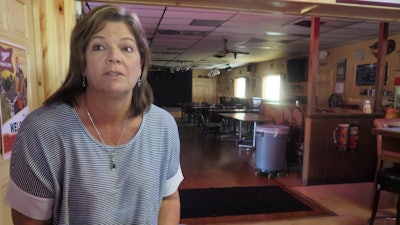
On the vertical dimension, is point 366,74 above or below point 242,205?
above

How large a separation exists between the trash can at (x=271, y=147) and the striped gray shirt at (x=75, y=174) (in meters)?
3.43

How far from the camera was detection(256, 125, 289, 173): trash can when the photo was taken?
4207mm

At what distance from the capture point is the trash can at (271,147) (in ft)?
13.8

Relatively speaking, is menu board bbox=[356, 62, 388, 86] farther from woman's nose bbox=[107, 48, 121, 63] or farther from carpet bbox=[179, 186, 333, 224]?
woman's nose bbox=[107, 48, 121, 63]

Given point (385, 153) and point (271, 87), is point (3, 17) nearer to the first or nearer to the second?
point (385, 153)

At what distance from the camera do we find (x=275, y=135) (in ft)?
13.7

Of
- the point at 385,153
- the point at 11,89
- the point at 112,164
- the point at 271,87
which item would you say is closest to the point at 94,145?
the point at 112,164

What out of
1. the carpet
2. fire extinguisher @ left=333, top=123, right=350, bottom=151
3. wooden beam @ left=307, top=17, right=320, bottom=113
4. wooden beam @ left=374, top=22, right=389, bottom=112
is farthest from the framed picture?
the carpet

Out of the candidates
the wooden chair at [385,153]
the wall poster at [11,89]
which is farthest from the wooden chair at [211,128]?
the wall poster at [11,89]

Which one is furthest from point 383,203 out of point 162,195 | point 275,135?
point 162,195

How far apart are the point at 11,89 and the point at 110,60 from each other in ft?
3.33

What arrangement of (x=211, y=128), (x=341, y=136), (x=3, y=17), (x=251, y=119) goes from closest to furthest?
(x=3, y=17) < (x=341, y=136) < (x=251, y=119) < (x=211, y=128)

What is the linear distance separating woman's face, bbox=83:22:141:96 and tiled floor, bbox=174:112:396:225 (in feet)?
7.78

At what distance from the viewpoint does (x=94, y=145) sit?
0.91 meters
